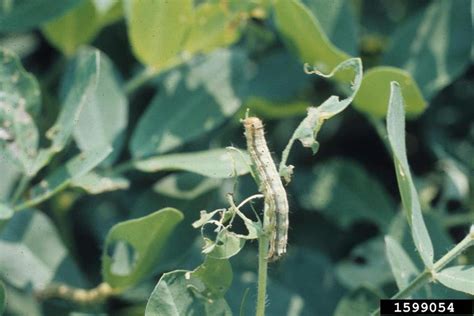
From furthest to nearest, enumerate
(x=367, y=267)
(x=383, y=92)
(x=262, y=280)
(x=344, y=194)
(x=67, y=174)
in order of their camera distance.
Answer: (x=344, y=194) → (x=367, y=267) → (x=383, y=92) → (x=67, y=174) → (x=262, y=280)

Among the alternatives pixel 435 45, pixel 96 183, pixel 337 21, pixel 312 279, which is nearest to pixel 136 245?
pixel 96 183

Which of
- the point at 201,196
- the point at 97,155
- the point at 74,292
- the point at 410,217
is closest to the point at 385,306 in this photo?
the point at 410,217

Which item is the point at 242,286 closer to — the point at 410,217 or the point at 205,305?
the point at 205,305

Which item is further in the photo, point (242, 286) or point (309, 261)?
point (309, 261)

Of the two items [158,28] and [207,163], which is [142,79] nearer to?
[158,28]

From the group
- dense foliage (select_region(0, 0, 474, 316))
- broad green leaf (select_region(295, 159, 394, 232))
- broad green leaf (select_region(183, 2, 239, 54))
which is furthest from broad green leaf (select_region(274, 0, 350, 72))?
broad green leaf (select_region(295, 159, 394, 232))

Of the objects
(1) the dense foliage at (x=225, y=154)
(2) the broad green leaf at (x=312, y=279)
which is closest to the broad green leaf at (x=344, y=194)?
(1) the dense foliage at (x=225, y=154)

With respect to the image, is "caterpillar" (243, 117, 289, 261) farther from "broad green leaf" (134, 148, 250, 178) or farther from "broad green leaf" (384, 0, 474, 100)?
"broad green leaf" (384, 0, 474, 100)
